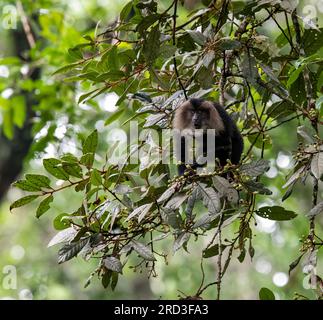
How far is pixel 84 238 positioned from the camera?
1.92 metres

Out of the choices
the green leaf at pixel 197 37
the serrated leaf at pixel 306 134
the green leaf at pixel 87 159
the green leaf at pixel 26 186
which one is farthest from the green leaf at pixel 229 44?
the green leaf at pixel 26 186

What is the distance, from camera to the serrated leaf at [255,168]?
6.35ft

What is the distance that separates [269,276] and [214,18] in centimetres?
635

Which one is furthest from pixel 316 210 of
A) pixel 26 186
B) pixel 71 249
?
pixel 26 186

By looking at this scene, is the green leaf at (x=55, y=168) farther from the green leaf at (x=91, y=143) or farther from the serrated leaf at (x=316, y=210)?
the serrated leaf at (x=316, y=210)

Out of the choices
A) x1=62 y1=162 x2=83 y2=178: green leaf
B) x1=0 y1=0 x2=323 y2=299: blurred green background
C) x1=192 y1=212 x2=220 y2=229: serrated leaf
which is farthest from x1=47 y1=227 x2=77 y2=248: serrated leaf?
x1=0 y1=0 x2=323 y2=299: blurred green background

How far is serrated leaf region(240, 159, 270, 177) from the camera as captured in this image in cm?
194

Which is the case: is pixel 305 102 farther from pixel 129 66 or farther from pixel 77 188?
pixel 77 188

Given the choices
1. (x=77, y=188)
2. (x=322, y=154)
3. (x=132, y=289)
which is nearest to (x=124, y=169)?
(x=77, y=188)

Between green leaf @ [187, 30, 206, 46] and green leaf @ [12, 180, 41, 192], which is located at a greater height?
green leaf @ [187, 30, 206, 46]

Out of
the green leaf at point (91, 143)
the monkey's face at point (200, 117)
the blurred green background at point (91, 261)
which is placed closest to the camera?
the green leaf at point (91, 143)

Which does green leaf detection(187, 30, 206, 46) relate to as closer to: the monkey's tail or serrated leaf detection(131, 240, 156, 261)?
serrated leaf detection(131, 240, 156, 261)

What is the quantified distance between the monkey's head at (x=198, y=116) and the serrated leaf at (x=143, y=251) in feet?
2.75

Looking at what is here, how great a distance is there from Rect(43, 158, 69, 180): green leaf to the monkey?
1.85 feet
